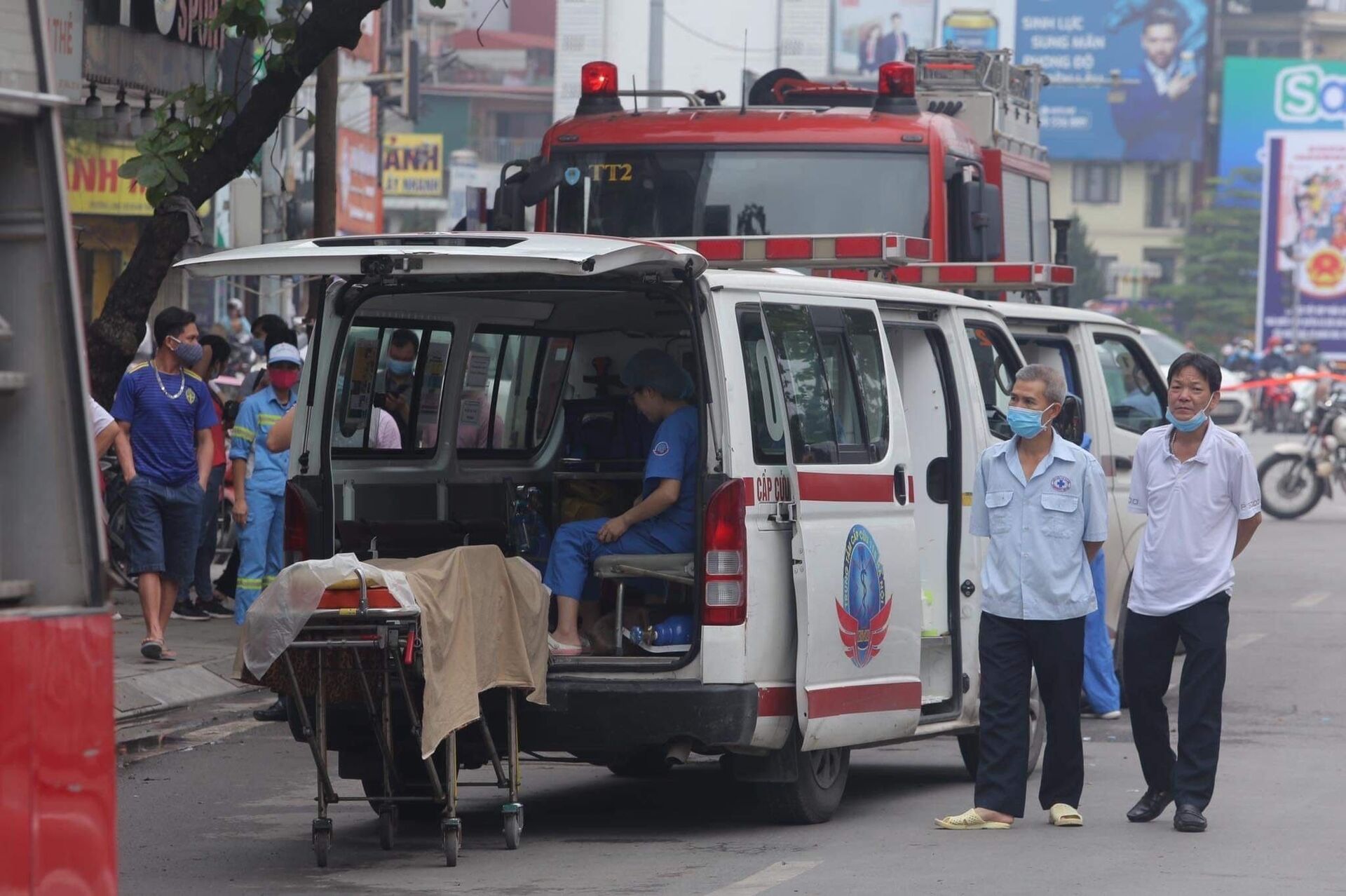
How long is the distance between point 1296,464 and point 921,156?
12.9 metres

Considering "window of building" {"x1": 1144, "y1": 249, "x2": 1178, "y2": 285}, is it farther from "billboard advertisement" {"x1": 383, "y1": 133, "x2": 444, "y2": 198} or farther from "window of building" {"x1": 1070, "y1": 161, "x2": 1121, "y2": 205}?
"billboard advertisement" {"x1": 383, "y1": 133, "x2": 444, "y2": 198}

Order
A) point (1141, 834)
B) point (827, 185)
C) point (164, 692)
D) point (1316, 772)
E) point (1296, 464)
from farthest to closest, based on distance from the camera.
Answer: point (1296, 464), point (827, 185), point (164, 692), point (1316, 772), point (1141, 834)

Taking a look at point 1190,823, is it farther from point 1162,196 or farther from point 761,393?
point 1162,196

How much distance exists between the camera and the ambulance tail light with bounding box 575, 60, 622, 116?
1447 centimetres

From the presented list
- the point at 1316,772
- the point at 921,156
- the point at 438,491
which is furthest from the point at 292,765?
the point at 921,156

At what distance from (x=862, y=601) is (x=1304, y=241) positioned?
70979 millimetres

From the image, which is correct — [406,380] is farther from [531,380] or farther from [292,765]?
[292,765]

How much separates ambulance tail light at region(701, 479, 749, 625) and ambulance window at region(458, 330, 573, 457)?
6.04 feet

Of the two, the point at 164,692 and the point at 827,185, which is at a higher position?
the point at 827,185

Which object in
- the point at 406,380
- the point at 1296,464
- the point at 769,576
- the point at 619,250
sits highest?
the point at 619,250

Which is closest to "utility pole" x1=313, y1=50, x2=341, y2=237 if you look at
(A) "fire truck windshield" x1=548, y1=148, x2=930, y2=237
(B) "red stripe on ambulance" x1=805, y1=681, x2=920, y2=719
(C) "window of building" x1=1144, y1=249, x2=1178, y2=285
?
(A) "fire truck windshield" x1=548, y1=148, x2=930, y2=237

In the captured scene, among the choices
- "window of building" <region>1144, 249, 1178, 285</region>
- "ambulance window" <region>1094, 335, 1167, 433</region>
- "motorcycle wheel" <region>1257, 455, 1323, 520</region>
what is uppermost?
"ambulance window" <region>1094, 335, 1167, 433</region>

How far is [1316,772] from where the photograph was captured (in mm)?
10008

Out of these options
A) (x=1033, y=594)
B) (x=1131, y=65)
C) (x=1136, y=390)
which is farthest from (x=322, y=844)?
(x=1131, y=65)
